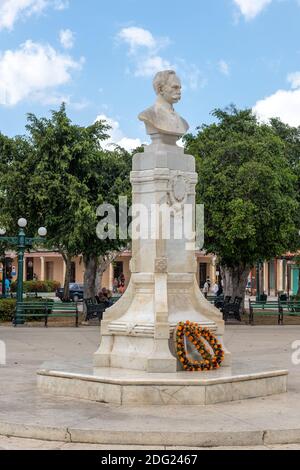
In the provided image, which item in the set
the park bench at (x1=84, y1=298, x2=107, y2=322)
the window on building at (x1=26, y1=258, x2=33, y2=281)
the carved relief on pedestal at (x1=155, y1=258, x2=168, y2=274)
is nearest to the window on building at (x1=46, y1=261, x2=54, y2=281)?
the window on building at (x1=26, y1=258, x2=33, y2=281)

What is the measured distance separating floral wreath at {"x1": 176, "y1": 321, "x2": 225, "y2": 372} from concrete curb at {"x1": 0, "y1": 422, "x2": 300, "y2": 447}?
288cm

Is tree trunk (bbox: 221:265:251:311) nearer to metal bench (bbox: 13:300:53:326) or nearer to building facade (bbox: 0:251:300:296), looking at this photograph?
metal bench (bbox: 13:300:53:326)

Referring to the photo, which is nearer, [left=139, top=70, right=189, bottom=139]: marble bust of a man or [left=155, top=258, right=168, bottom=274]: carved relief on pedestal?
[left=155, top=258, right=168, bottom=274]: carved relief on pedestal

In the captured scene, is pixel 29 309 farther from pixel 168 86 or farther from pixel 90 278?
pixel 168 86

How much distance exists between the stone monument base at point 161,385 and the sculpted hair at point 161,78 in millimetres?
4480

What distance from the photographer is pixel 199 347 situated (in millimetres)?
11039

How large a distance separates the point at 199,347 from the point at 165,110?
147 inches

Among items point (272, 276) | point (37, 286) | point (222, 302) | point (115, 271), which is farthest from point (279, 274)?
point (222, 302)

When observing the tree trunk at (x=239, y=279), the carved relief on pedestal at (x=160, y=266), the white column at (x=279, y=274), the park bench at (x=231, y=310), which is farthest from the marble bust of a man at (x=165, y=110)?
the white column at (x=279, y=274)

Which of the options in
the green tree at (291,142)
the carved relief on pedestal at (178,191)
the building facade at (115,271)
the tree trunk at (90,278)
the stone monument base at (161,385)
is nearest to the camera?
the stone monument base at (161,385)

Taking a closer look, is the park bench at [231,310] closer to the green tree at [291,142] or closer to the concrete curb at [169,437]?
the green tree at [291,142]

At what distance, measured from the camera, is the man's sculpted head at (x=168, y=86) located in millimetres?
11992

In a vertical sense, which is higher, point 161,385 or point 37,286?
point 37,286

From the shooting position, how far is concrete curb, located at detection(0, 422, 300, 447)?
786cm
